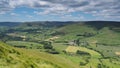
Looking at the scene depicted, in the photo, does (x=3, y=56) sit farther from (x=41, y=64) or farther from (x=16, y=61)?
(x=41, y=64)

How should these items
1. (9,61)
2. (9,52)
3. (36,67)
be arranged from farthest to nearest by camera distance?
(9,52), (36,67), (9,61)

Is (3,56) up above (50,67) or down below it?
above

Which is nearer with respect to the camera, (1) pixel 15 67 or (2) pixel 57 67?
(1) pixel 15 67

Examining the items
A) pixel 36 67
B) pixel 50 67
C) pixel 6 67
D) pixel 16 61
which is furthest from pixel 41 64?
pixel 6 67

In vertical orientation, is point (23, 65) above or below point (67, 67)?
above

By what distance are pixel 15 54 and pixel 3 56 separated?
10146 millimetres

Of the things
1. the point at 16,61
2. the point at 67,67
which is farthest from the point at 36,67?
the point at 67,67

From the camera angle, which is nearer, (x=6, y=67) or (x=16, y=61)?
(x=6, y=67)

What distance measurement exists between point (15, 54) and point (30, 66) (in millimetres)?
10787

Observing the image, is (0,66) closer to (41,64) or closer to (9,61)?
(9,61)

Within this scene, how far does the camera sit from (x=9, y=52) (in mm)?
78688

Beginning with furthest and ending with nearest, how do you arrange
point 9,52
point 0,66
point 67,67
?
point 67,67 < point 9,52 < point 0,66

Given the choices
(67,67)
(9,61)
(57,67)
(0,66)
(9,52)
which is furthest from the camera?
(67,67)

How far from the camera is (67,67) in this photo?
98000mm
